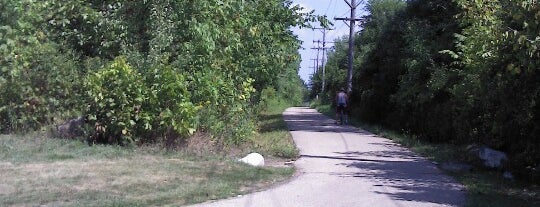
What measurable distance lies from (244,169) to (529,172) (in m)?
5.39

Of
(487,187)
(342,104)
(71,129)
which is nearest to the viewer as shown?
(487,187)

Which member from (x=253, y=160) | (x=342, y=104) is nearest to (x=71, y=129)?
(x=253, y=160)

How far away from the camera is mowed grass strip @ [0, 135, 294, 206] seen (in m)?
8.72

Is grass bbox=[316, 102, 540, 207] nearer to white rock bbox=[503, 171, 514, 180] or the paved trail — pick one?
white rock bbox=[503, 171, 514, 180]

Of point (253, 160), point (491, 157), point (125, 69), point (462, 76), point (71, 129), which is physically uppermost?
point (462, 76)

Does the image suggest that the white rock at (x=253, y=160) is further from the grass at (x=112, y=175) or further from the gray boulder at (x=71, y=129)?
the gray boulder at (x=71, y=129)

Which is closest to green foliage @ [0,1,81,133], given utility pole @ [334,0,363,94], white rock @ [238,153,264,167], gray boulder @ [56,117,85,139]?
gray boulder @ [56,117,85,139]

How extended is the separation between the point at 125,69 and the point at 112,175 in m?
3.50

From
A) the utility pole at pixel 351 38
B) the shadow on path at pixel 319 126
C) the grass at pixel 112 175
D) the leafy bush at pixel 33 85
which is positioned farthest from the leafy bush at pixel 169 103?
the utility pole at pixel 351 38

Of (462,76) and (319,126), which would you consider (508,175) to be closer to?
(462,76)

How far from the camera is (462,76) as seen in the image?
642 inches

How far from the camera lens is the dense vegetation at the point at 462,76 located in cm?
1102

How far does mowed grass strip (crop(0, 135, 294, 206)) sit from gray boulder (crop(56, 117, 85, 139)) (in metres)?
0.51

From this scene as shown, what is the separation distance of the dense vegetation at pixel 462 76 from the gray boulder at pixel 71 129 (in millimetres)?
8885
